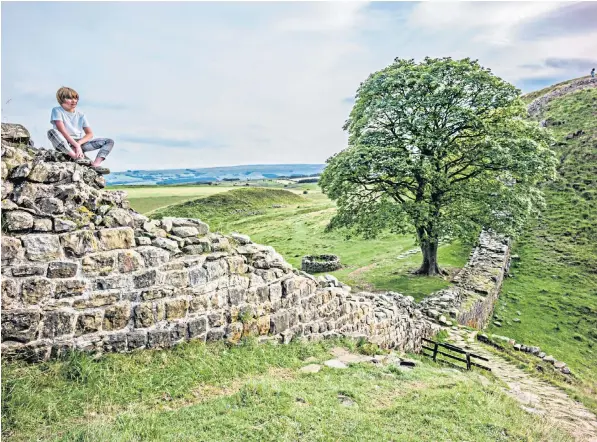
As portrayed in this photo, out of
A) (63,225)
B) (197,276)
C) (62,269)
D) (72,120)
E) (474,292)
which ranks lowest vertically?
(474,292)

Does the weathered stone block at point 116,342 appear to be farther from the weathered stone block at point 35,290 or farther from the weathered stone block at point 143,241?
the weathered stone block at point 143,241

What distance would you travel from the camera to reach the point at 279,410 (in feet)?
18.6

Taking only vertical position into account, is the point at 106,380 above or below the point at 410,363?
above

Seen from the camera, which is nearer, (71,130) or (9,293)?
(9,293)

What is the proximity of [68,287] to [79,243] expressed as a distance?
0.73m

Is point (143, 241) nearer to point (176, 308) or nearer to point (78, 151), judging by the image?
point (176, 308)

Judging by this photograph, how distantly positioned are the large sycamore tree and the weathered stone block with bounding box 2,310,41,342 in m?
15.7

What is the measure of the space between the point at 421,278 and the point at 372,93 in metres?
11.1

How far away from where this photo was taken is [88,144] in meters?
7.06

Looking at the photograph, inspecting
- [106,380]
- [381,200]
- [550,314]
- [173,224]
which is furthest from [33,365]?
[550,314]

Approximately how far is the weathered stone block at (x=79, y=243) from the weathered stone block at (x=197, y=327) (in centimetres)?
225

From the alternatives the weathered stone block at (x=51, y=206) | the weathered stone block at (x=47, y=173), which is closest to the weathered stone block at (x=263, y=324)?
the weathered stone block at (x=51, y=206)

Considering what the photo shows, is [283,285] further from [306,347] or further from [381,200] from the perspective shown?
[381,200]

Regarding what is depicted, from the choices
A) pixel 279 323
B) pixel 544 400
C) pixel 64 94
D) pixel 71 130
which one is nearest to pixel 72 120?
pixel 71 130
